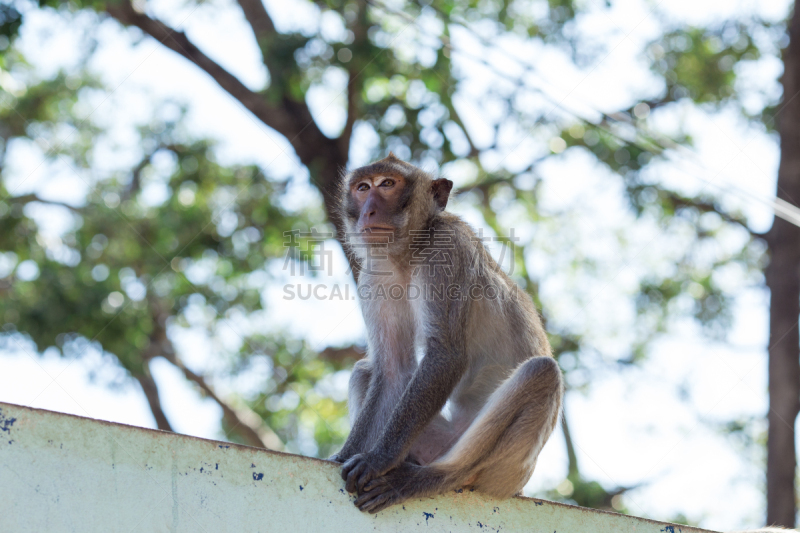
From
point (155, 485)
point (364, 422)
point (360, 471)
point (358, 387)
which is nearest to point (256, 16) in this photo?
point (358, 387)

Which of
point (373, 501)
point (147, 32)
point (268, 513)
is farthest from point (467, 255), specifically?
point (147, 32)

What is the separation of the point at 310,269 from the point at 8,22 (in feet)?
15.3

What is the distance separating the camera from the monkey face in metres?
4.32

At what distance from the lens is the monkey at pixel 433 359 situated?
11.4 ft

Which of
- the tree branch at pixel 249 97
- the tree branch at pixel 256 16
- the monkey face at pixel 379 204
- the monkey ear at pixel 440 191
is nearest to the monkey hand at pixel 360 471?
the monkey face at pixel 379 204

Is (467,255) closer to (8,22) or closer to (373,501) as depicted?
(373,501)

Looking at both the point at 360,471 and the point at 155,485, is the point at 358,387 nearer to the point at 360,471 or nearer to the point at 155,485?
the point at 360,471

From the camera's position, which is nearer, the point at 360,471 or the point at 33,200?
the point at 360,471

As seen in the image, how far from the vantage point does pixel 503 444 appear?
3.54 metres

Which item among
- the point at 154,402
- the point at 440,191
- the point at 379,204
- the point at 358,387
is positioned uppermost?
the point at 440,191

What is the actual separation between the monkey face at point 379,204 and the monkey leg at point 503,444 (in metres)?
1.19

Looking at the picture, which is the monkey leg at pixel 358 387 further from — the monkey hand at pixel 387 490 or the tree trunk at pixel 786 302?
the tree trunk at pixel 786 302

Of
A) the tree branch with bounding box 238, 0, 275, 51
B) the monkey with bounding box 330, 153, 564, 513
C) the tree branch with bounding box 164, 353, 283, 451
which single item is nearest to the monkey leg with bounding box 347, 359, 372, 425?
the monkey with bounding box 330, 153, 564, 513

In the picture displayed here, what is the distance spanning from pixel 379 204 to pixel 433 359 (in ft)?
3.52
